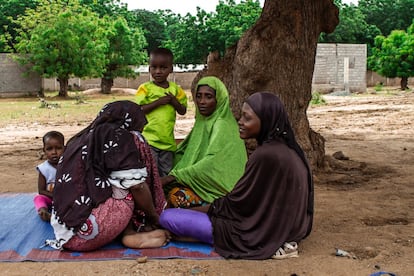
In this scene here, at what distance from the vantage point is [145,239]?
3.58 meters

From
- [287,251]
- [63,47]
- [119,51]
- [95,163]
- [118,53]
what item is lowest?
[287,251]

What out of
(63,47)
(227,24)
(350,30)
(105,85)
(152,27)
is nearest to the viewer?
(63,47)

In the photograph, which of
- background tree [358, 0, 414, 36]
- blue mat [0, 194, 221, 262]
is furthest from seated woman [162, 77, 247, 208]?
background tree [358, 0, 414, 36]

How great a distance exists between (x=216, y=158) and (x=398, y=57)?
25.5 meters

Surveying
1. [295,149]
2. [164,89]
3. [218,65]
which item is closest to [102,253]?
[295,149]

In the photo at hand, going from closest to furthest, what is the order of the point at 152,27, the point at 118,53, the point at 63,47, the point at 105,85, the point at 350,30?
the point at 63,47, the point at 118,53, the point at 105,85, the point at 350,30, the point at 152,27

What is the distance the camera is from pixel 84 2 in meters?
37.4

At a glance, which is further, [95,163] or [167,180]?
[167,180]

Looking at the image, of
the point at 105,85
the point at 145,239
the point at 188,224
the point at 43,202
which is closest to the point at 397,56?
the point at 105,85

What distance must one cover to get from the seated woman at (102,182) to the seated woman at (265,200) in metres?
0.45

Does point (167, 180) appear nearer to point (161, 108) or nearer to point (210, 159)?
point (210, 159)

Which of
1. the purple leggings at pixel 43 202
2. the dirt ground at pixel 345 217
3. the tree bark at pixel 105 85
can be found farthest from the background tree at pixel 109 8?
the purple leggings at pixel 43 202

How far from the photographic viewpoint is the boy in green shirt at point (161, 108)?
15.0 ft

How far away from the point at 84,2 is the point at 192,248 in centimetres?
3636
